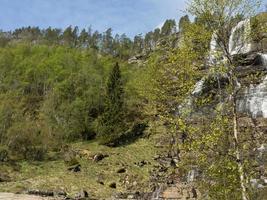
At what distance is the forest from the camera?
56.8 feet

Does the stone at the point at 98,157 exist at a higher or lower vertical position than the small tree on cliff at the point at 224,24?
lower

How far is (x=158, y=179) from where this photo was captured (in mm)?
46438

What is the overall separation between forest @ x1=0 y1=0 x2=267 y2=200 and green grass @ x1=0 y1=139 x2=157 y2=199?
107 millimetres

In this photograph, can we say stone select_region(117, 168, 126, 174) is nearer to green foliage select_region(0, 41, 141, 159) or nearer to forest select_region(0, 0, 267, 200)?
forest select_region(0, 0, 267, 200)

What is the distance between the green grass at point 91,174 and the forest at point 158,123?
107mm

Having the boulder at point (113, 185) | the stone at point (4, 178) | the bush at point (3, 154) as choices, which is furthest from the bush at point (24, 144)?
the boulder at point (113, 185)

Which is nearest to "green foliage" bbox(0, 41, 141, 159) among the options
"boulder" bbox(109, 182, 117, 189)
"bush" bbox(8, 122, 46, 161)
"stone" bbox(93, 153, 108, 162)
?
"bush" bbox(8, 122, 46, 161)

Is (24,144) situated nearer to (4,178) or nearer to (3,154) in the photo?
(3,154)

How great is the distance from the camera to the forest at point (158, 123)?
17.3 m

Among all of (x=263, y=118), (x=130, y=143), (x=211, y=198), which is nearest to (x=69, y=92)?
(x=130, y=143)

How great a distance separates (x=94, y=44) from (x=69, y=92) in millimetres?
90611

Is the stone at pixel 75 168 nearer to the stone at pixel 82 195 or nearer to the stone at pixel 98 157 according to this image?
the stone at pixel 98 157

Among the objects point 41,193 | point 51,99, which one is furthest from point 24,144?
point 51,99

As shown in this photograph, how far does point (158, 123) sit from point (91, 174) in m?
13.2
